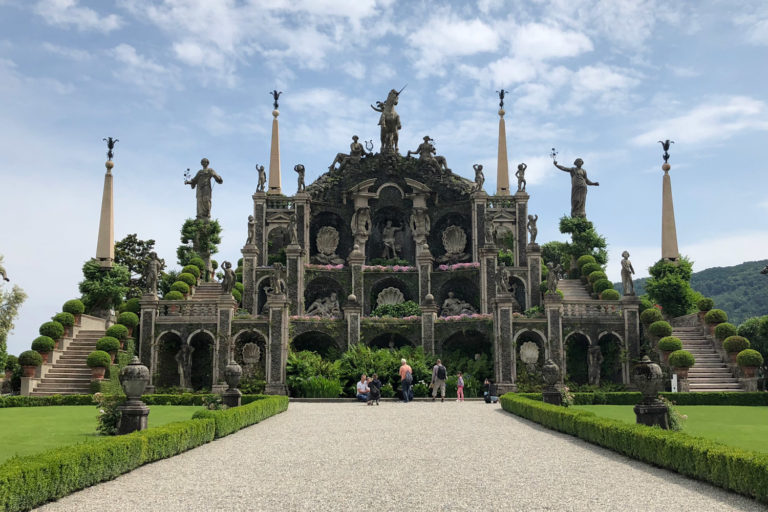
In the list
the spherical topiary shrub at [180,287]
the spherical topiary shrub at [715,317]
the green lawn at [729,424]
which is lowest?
the green lawn at [729,424]

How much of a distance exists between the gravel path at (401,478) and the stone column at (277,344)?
17860 mm

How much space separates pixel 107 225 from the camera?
5309cm

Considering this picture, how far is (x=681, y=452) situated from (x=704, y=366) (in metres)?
26.8

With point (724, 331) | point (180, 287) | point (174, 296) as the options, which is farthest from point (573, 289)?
point (174, 296)

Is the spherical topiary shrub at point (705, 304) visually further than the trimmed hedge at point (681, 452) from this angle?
Yes

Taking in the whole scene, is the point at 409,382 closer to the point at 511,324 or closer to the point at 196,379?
the point at 511,324

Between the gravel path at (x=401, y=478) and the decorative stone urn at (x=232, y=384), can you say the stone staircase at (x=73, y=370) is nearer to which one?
the decorative stone urn at (x=232, y=384)

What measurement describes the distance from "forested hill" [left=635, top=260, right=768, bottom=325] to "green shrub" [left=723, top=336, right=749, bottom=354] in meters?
62.4

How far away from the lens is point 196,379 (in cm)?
4138

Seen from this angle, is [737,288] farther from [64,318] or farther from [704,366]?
[64,318]

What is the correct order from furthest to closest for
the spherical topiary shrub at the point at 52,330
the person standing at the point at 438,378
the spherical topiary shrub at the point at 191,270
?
1. the spherical topiary shrub at the point at 191,270
2. the spherical topiary shrub at the point at 52,330
3. the person standing at the point at 438,378

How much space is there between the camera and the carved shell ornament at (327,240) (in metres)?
53.8

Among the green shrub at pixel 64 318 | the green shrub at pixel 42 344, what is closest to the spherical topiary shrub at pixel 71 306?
the green shrub at pixel 64 318

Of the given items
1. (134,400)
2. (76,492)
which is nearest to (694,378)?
(134,400)
